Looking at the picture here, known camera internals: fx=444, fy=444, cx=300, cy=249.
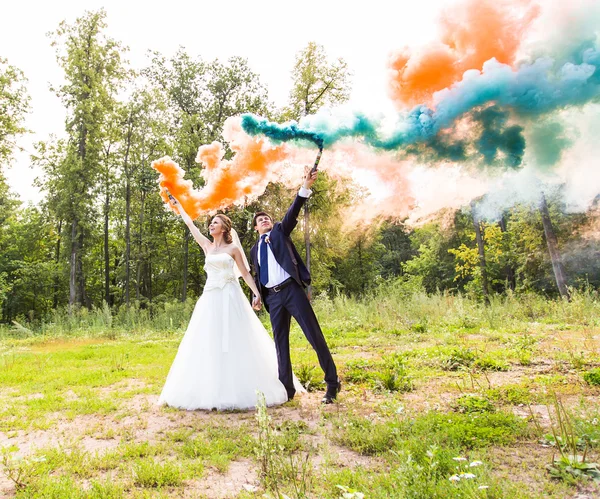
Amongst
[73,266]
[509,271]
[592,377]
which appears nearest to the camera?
[592,377]

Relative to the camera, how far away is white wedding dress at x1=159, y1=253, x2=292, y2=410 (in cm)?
537

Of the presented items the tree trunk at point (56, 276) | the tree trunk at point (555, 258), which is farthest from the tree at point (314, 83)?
the tree trunk at point (56, 276)

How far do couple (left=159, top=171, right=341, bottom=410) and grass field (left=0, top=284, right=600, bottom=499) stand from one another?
1.02 feet

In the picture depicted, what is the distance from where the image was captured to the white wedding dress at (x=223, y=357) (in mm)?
5367

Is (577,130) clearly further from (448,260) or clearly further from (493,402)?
(448,260)

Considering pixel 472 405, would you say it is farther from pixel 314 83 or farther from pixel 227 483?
pixel 314 83

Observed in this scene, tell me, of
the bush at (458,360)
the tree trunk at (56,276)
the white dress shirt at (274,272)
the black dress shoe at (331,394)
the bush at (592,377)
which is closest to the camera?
the bush at (592,377)

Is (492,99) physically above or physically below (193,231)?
above

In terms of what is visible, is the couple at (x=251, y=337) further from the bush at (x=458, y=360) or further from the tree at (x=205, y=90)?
the tree at (x=205, y=90)

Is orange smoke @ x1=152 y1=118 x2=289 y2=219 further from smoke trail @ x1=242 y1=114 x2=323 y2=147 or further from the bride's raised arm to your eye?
the bride's raised arm

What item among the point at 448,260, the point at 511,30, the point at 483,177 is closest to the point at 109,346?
the point at 483,177

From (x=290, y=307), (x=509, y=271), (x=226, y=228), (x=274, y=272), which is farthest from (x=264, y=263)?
(x=509, y=271)

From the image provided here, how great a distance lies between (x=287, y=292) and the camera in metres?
5.47

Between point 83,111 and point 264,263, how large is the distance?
22524mm
